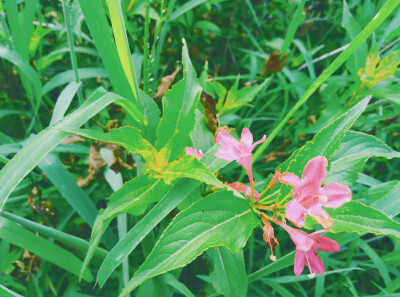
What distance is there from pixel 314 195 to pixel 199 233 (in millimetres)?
193

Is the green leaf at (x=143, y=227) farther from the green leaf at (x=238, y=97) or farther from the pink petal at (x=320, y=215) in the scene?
the green leaf at (x=238, y=97)

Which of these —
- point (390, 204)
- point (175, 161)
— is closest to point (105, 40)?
point (175, 161)

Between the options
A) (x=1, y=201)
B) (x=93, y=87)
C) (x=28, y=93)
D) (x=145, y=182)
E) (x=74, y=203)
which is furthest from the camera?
(x=93, y=87)

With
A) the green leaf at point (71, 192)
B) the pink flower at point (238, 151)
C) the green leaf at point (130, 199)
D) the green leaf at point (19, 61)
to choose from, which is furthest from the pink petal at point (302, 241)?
the green leaf at point (19, 61)

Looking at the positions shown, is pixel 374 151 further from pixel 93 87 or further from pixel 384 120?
pixel 93 87

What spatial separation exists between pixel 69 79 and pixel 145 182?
0.66 m

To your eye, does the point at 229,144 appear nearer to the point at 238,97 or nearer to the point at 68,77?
the point at 238,97

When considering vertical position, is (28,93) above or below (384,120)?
above

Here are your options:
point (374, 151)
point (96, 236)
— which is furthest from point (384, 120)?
point (96, 236)

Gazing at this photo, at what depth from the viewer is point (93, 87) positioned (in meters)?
1.25

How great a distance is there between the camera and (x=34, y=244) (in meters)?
0.76

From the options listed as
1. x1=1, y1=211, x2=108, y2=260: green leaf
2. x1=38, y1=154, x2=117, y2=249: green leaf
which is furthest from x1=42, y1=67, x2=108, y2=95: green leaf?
x1=1, y1=211, x2=108, y2=260: green leaf

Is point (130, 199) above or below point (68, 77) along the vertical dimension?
below

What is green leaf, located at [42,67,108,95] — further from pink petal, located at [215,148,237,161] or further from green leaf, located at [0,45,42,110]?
pink petal, located at [215,148,237,161]
